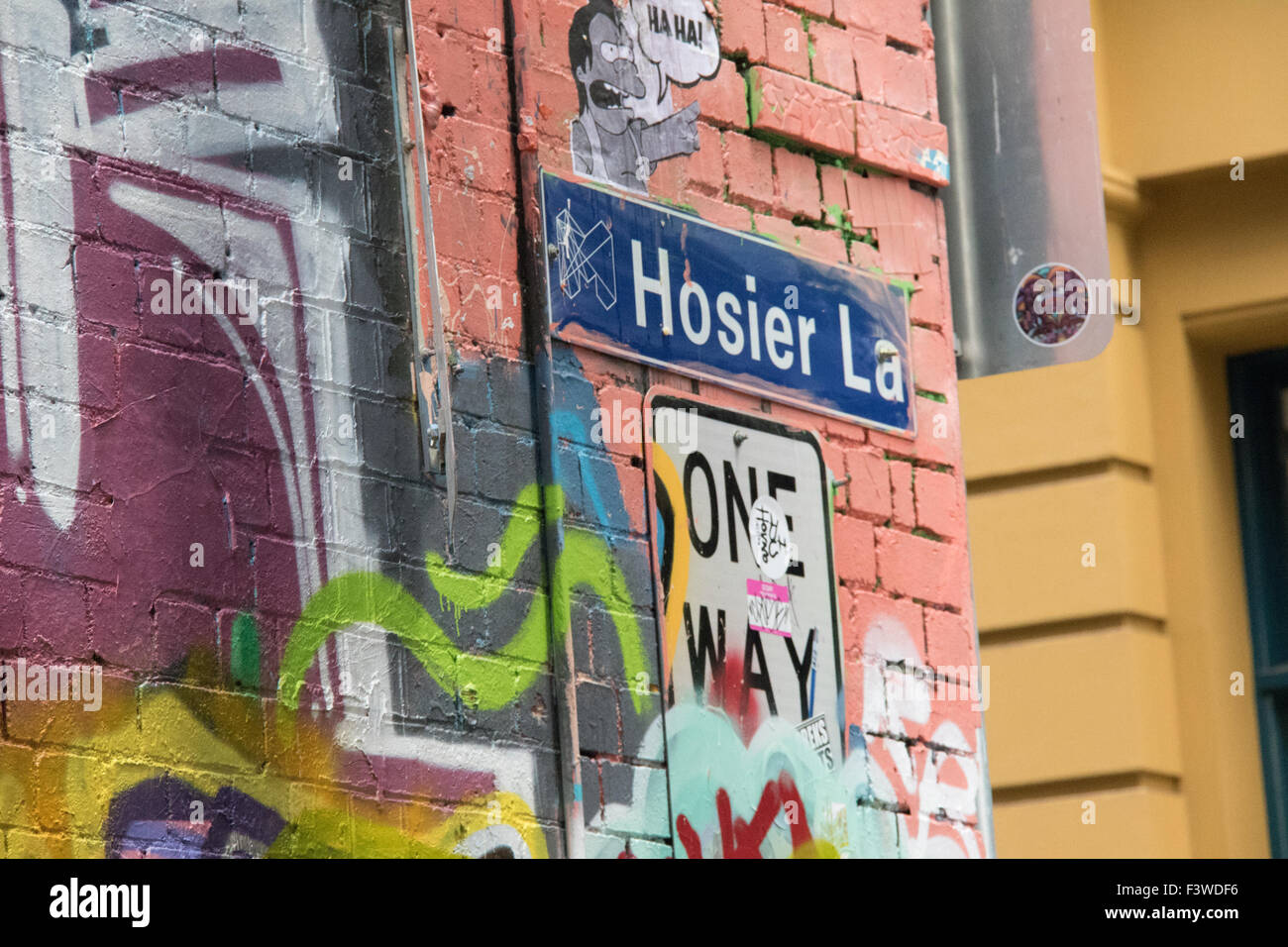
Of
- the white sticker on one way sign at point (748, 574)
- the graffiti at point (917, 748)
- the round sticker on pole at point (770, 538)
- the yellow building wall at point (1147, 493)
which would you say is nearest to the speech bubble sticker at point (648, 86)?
the white sticker on one way sign at point (748, 574)

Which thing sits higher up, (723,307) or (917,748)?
(723,307)

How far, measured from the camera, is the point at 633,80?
4266mm

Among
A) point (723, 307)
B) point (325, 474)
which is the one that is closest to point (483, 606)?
point (325, 474)

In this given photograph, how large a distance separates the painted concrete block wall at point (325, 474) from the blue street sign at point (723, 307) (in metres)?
0.05

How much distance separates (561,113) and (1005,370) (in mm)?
1339

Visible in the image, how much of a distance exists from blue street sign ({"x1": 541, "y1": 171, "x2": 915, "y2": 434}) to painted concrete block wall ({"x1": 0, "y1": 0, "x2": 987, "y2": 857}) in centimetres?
5

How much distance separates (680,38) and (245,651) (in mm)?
1708

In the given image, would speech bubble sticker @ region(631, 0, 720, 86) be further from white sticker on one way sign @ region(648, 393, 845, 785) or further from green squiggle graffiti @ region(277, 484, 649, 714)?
green squiggle graffiti @ region(277, 484, 649, 714)

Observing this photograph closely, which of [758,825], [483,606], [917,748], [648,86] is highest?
[648,86]

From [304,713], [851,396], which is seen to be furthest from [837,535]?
[304,713]

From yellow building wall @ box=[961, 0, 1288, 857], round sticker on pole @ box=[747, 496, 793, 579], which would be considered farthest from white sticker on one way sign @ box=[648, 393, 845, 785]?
yellow building wall @ box=[961, 0, 1288, 857]

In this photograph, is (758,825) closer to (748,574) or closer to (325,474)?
(748,574)

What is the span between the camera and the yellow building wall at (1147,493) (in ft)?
20.1

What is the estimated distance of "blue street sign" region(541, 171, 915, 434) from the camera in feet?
13.3
